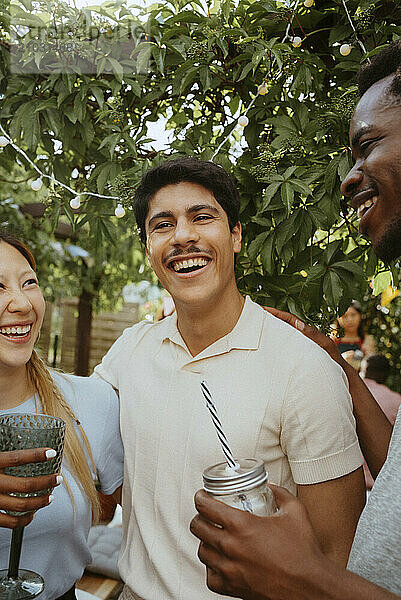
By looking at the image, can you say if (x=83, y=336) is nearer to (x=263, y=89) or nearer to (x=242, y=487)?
(x=263, y=89)

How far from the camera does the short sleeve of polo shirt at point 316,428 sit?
129 centimetres

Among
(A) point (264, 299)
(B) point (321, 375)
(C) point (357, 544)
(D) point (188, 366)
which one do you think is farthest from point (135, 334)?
(C) point (357, 544)

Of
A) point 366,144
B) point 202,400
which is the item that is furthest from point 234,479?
point 366,144

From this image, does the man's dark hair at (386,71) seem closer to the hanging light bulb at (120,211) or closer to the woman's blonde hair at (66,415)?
the hanging light bulb at (120,211)

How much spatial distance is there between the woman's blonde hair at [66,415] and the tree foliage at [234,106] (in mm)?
497

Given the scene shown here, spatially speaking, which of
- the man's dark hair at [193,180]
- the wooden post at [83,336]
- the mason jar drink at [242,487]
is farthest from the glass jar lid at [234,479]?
the wooden post at [83,336]

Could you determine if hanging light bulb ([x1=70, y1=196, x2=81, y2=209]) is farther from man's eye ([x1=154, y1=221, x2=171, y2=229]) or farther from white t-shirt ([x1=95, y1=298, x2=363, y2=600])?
white t-shirt ([x1=95, y1=298, x2=363, y2=600])

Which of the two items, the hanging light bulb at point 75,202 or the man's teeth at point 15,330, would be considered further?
the hanging light bulb at point 75,202

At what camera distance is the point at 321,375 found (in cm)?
134

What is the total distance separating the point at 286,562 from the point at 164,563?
2.06 feet

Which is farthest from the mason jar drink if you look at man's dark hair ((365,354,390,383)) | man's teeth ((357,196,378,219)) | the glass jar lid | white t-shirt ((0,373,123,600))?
man's dark hair ((365,354,390,383))

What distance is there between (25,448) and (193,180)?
0.82 meters

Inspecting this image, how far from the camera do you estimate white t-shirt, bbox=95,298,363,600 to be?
1310mm

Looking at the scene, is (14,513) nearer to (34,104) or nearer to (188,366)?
(188,366)
